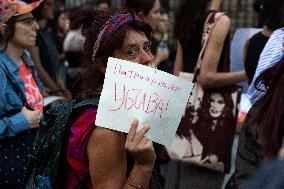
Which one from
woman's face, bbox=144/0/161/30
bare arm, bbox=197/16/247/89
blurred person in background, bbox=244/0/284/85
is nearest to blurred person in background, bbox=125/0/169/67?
woman's face, bbox=144/0/161/30

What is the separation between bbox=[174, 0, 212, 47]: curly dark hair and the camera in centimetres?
489

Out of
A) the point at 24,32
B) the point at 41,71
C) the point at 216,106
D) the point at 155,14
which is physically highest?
the point at 24,32

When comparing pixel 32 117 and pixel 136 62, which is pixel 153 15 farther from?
pixel 136 62

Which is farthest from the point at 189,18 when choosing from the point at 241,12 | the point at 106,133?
the point at 241,12

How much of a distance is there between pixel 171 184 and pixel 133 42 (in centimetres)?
254

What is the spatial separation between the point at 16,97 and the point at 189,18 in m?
Answer: 1.63

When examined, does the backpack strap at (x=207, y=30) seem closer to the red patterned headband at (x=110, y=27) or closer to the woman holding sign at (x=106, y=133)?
the woman holding sign at (x=106, y=133)

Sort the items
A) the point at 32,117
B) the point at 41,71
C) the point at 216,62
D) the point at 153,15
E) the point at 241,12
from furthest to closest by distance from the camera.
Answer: the point at 241,12
the point at 41,71
the point at 153,15
the point at 216,62
the point at 32,117

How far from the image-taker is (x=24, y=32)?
4.06 m

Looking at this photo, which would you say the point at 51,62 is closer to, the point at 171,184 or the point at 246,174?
the point at 171,184

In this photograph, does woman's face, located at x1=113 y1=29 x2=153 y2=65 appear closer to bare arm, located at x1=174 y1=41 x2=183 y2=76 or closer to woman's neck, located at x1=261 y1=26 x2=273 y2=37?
woman's neck, located at x1=261 y1=26 x2=273 y2=37

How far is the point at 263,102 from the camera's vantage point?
96.4 inches

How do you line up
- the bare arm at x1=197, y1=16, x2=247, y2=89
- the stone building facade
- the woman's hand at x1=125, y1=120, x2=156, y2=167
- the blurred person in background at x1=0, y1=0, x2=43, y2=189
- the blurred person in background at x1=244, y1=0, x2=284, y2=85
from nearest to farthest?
the woman's hand at x1=125, y1=120, x2=156, y2=167 → the blurred person in background at x1=0, y1=0, x2=43, y2=189 → the blurred person in background at x1=244, y1=0, x2=284, y2=85 → the bare arm at x1=197, y1=16, x2=247, y2=89 → the stone building facade


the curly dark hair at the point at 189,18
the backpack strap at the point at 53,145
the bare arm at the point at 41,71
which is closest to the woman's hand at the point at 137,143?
the backpack strap at the point at 53,145
